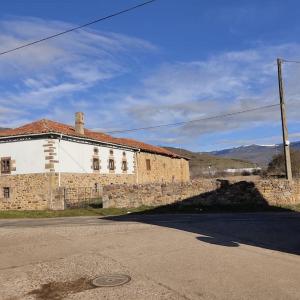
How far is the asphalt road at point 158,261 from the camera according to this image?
6.85 metres

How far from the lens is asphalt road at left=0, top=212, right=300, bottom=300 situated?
6.85 meters

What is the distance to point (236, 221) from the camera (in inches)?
665

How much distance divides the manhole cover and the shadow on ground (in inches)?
151

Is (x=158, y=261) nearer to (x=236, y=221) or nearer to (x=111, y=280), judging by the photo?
(x=111, y=280)

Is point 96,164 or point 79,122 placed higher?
point 79,122

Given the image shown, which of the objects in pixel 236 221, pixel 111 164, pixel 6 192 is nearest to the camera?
pixel 236 221

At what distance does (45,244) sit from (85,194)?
18311 mm

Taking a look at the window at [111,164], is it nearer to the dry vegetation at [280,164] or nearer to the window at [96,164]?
the window at [96,164]

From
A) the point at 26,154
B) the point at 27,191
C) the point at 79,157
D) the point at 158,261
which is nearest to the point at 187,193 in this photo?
the point at 79,157

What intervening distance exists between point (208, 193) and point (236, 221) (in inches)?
344

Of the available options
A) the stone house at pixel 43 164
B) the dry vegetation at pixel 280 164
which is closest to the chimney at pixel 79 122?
the stone house at pixel 43 164

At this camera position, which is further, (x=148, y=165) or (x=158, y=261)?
(x=148, y=165)

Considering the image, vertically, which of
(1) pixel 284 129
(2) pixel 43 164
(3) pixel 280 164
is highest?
(1) pixel 284 129

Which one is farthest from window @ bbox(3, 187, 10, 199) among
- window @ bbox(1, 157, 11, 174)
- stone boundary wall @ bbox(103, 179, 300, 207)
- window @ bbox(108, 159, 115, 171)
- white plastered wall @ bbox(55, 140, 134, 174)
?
window @ bbox(108, 159, 115, 171)
